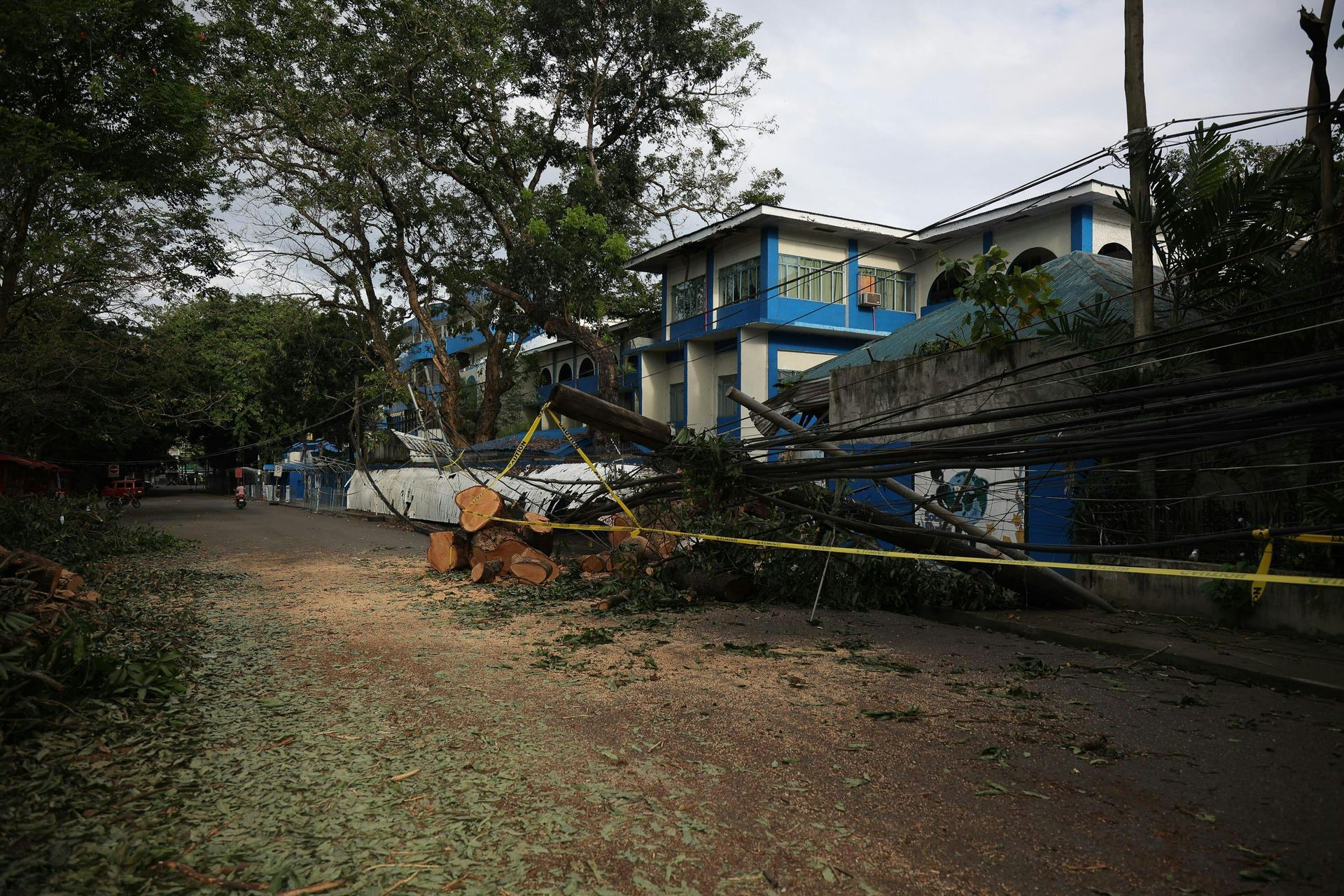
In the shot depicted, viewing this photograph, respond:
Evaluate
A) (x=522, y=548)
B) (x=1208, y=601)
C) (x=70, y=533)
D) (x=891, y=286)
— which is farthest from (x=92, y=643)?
(x=891, y=286)

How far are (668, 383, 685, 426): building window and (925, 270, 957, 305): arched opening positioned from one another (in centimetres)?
848

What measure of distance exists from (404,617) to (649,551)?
351 centimetres

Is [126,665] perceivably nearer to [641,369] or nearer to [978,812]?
[978,812]

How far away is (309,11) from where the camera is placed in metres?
21.0

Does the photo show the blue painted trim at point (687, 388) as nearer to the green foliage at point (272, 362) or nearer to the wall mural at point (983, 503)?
the green foliage at point (272, 362)

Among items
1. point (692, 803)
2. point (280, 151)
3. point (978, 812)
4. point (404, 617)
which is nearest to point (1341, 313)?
point (978, 812)

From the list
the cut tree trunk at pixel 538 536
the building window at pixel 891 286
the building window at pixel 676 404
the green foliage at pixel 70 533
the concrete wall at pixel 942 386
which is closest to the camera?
the concrete wall at pixel 942 386

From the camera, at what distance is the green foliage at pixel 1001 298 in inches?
440

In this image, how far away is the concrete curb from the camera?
243 inches

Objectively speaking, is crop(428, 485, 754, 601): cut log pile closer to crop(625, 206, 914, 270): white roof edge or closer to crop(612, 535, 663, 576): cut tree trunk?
crop(612, 535, 663, 576): cut tree trunk

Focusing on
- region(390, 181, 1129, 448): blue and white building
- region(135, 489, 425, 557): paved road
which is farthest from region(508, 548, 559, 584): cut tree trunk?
region(390, 181, 1129, 448): blue and white building

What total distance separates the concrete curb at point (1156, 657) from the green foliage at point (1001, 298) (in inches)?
146

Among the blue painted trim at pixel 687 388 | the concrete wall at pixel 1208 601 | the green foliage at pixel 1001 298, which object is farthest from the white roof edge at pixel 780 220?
the concrete wall at pixel 1208 601

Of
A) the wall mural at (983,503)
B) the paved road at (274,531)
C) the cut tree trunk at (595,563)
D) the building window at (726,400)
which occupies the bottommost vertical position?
the paved road at (274,531)
